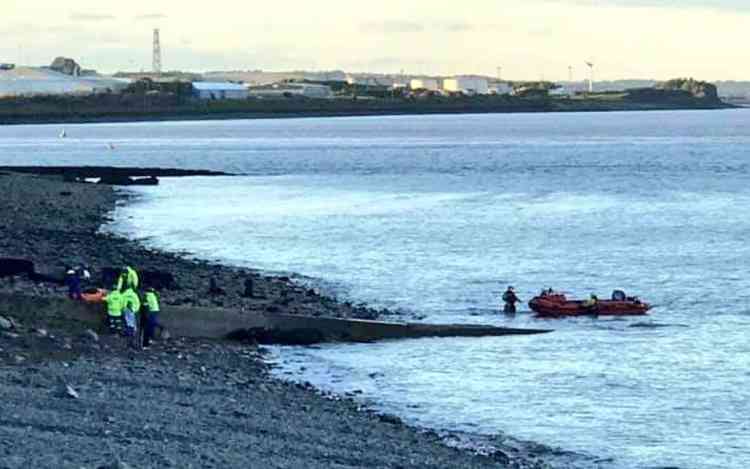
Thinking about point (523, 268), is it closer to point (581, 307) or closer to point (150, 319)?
point (581, 307)

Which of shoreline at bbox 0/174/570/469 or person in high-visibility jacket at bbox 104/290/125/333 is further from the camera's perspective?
person in high-visibility jacket at bbox 104/290/125/333

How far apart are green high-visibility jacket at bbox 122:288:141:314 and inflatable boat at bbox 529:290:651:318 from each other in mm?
10670

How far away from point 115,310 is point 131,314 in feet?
0.77

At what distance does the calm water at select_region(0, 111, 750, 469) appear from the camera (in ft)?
73.6

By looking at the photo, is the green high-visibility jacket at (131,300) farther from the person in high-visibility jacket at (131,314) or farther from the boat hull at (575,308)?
the boat hull at (575,308)

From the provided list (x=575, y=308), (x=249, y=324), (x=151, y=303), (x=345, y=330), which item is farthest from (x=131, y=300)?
(x=575, y=308)

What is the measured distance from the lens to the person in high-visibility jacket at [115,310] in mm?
23906

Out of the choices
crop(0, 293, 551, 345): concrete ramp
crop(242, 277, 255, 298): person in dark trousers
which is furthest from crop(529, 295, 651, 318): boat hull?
crop(242, 277, 255, 298): person in dark trousers

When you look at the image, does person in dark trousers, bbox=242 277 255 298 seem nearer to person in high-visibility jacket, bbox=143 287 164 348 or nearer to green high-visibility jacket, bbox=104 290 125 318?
person in high-visibility jacket, bbox=143 287 164 348

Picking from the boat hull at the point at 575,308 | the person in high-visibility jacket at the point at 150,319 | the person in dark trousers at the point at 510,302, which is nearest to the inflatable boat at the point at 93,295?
the person in high-visibility jacket at the point at 150,319

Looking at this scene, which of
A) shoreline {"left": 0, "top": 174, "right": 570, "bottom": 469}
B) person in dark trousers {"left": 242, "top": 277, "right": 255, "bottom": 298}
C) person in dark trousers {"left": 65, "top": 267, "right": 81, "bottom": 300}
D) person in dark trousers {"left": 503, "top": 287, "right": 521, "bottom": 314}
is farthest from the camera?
person in dark trousers {"left": 503, "top": 287, "right": 521, "bottom": 314}

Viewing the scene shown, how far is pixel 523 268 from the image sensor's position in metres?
44.6

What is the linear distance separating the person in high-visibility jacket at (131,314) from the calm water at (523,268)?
238 centimetres

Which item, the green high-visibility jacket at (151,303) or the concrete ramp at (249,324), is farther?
the green high-visibility jacket at (151,303)
